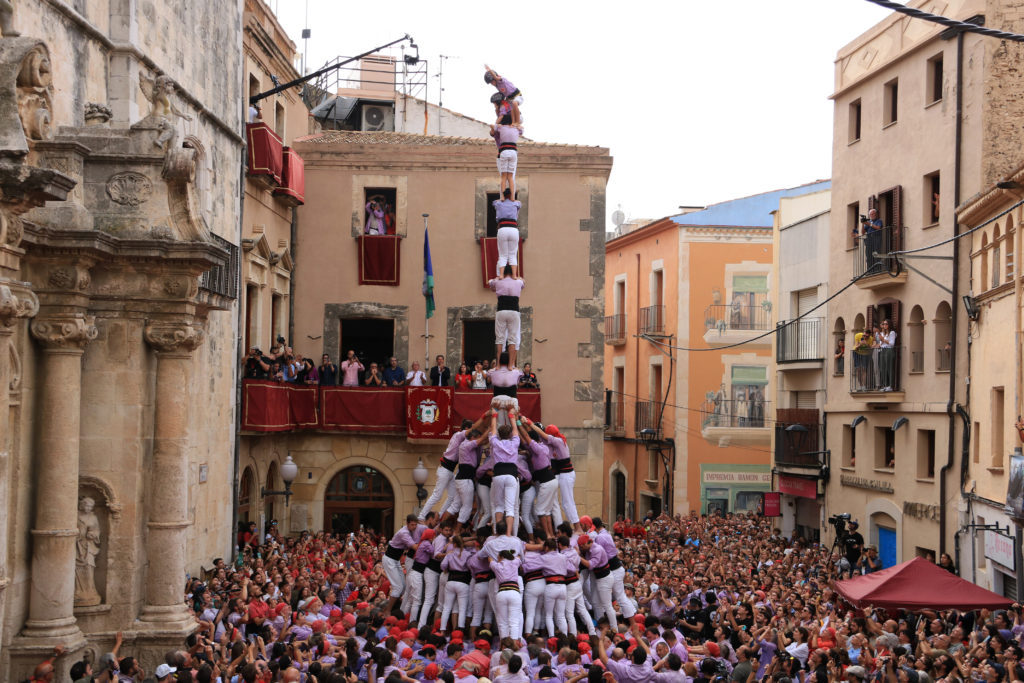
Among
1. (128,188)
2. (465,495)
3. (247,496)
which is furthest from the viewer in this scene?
(247,496)

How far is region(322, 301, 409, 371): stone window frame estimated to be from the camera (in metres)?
30.2

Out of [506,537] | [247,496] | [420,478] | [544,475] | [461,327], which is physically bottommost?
[247,496]

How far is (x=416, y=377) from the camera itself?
1138 inches

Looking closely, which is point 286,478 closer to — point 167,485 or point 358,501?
point 358,501

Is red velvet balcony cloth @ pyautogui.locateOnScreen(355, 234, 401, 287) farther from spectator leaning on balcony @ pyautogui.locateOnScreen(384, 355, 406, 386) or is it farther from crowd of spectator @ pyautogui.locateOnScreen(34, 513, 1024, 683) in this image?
crowd of spectator @ pyautogui.locateOnScreen(34, 513, 1024, 683)

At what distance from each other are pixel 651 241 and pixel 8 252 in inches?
1303

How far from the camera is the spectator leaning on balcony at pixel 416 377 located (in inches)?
1137

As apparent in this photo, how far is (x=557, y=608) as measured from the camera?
56.7 ft

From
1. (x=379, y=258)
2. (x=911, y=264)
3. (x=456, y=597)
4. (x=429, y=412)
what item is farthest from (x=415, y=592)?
(x=911, y=264)

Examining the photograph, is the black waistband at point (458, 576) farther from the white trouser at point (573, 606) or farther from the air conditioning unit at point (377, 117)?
the air conditioning unit at point (377, 117)

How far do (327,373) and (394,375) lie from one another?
163 cm

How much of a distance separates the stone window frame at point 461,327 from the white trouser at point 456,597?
508 inches

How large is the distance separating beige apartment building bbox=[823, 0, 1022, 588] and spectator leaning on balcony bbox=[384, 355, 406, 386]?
1108 centimetres

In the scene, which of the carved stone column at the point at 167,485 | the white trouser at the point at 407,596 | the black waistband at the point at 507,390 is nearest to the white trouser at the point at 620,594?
the white trouser at the point at 407,596
